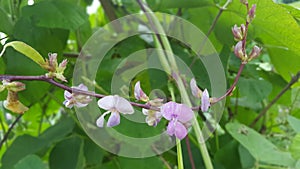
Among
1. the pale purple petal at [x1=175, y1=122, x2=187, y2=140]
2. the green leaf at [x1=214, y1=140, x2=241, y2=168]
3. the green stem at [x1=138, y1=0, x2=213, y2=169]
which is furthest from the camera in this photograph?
the green leaf at [x1=214, y1=140, x2=241, y2=168]

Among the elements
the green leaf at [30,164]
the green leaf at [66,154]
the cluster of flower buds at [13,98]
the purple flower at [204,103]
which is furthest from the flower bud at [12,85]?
the green leaf at [66,154]

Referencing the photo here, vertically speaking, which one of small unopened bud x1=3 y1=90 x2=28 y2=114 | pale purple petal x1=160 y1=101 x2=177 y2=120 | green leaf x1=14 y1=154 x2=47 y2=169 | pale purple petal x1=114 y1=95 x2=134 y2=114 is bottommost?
green leaf x1=14 y1=154 x2=47 y2=169

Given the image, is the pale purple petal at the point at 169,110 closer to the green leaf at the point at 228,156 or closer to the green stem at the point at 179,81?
the green stem at the point at 179,81

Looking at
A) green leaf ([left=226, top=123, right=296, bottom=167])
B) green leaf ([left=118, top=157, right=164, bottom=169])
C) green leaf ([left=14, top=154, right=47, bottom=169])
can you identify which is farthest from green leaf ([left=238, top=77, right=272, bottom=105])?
green leaf ([left=14, top=154, right=47, bottom=169])

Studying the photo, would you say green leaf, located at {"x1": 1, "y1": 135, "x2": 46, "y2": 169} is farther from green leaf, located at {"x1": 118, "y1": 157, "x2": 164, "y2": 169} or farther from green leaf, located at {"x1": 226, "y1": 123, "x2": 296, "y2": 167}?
green leaf, located at {"x1": 226, "y1": 123, "x2": 296, "y2": 167}

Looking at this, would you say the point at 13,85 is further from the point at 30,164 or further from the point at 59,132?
the point at 59,132

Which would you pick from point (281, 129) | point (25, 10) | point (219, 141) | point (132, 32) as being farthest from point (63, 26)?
point (281, 129)

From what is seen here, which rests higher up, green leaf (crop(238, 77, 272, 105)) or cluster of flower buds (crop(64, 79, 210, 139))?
cluster of flower buds (crop(64, 79, 210, 139))
